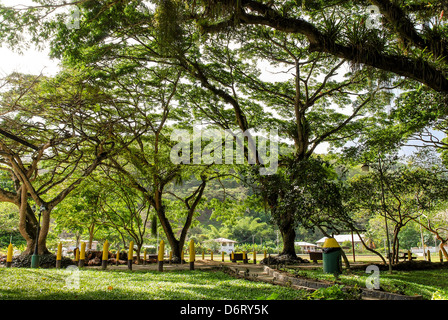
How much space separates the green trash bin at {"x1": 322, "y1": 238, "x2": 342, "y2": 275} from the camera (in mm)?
7871

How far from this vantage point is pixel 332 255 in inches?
313

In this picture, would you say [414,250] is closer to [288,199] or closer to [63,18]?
[288,199]

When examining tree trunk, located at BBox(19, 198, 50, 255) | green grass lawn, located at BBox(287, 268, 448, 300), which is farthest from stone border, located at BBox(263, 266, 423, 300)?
tree trunk, located at BBox(19, 198, 50, 255)

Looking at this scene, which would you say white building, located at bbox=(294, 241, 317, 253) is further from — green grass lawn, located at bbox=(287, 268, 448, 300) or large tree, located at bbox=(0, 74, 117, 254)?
large tree, located at bbox=(0, 74, 117, 254)

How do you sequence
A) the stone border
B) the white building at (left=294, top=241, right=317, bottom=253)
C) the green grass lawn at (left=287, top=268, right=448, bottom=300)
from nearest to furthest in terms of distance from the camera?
the stone border, the green grass lawn at (left=287, top=268, right=448, bottom=300), the white building at (left=294, top=241, right=317, bottom=253)

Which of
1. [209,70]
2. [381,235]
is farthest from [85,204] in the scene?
[381,235]

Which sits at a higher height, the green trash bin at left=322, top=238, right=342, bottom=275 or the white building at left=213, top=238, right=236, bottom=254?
the green trash bin at left=322, top=238, right=342, bottom=275

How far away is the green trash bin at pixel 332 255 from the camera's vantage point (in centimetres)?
787

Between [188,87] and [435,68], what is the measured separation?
10.8m

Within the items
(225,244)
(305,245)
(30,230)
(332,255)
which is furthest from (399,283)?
→ (225,244)

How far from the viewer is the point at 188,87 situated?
51.1ft

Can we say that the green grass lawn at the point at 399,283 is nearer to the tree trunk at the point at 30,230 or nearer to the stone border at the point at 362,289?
the stone border at the point at 362,289

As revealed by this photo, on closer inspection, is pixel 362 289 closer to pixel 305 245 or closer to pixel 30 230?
pixel 30 230

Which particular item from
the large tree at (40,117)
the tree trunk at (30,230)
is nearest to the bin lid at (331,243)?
the large tree at (40,117)
